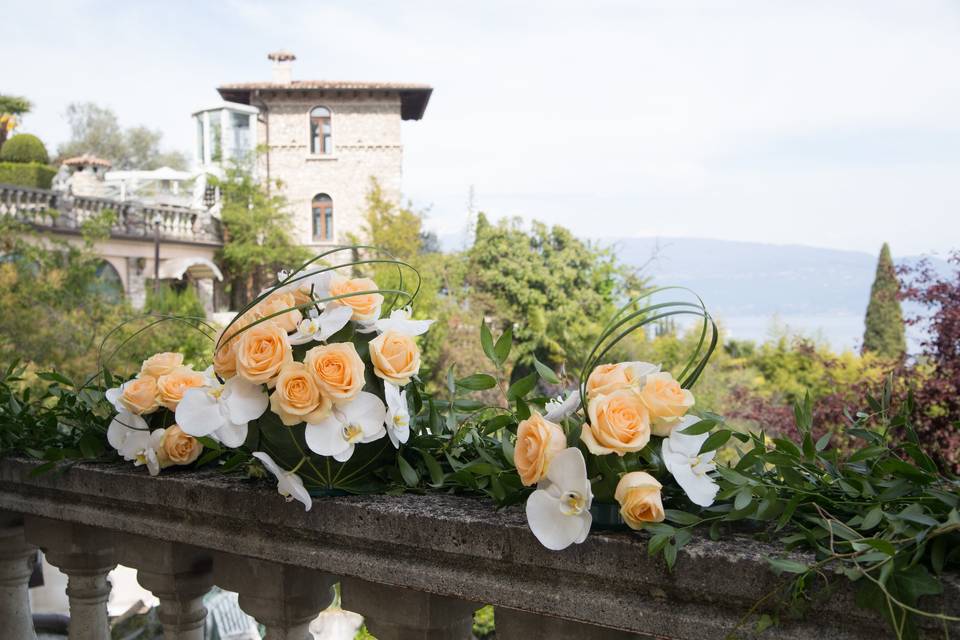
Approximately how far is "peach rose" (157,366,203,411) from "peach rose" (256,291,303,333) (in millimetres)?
217

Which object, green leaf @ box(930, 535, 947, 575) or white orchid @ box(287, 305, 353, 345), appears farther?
white orchid @ box(287, 305, 353, 345)

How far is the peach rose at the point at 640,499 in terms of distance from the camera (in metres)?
0.95

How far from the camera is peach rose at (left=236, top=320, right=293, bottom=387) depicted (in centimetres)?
113

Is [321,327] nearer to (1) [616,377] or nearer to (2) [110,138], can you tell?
(1) [616,377]

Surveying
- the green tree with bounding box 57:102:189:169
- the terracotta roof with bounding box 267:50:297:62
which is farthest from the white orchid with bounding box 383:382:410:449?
the green tree with bounding box 57:102:189:169

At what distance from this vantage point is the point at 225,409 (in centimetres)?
118

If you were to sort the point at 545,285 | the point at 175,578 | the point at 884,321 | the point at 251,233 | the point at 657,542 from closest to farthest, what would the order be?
the point at 657,542
the point at 175,578
the point at 884,321
the point at 545,285
the point at 251,233

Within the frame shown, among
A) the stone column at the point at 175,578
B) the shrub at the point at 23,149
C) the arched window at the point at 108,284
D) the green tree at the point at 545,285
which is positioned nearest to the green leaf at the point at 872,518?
the stone column at the point at 175,578

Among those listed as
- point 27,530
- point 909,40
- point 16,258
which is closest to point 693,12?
point 909,40

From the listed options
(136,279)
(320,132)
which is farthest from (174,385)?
(320,132)

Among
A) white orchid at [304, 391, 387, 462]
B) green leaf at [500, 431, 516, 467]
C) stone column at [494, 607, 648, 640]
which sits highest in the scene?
white orchid at [304, 391, 387, 462]

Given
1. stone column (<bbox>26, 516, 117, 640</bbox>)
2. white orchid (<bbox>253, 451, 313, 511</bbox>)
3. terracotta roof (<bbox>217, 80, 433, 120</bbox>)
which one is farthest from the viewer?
terracotta roof (<bbox>217, 80, 433, 120</bbox>)

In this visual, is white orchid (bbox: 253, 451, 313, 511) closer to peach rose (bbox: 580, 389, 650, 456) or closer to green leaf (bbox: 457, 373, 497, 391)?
green leaf (bbox: 457, 373, 497, 391)

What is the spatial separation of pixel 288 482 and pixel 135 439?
437 mm
